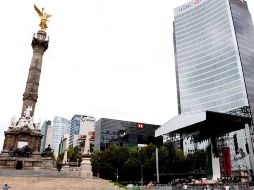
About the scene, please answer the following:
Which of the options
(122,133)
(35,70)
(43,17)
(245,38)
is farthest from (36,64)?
(245,38)

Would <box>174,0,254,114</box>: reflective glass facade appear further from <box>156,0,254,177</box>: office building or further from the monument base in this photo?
the monument base

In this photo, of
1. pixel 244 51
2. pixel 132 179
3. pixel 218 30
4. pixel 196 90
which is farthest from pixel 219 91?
pixel 132 179

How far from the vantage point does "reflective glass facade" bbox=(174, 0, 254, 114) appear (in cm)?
9175

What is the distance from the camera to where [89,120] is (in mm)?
141625

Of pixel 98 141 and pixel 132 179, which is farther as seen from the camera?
pixel 98 141

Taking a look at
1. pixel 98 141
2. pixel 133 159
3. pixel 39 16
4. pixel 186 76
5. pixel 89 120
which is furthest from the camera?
pixel 89 120

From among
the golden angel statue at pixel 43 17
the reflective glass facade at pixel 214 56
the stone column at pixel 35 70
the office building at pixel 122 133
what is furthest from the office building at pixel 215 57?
the golden angel statue at pixel 43 17

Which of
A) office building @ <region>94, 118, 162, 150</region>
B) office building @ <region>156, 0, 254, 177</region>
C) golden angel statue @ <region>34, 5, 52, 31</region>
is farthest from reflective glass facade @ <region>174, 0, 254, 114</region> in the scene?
golden angel statue @ <region>34, 5, 52, 31</region>

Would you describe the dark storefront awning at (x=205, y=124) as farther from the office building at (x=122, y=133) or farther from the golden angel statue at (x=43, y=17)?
the office building at (x=122, y=133)

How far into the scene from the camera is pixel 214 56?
4003 inches

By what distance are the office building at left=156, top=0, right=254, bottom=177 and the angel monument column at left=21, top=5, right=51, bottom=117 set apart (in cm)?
6386

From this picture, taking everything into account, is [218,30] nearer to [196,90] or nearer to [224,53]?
[224,53]

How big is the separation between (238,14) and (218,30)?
10204 millimetres

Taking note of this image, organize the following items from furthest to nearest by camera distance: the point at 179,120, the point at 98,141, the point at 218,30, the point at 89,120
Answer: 1. the point at 89,120
2. the point at 218,30
3. the point at 98,141
4. the point at 179,120
